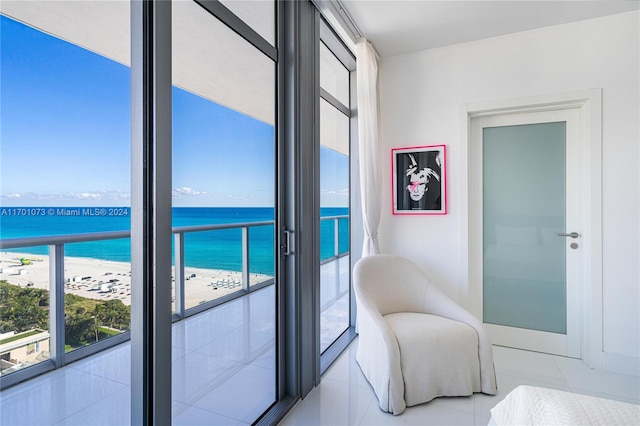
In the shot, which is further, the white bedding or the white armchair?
the white armchair

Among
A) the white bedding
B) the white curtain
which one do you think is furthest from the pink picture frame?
the white bedding

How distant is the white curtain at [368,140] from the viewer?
2782 mm

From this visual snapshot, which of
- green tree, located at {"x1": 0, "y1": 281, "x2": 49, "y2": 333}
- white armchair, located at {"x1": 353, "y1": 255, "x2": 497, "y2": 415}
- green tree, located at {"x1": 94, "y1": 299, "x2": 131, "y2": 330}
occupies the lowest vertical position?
white armchair, located at {"x1": 353, "y1": 255, "x2": 497, "y2": 415}

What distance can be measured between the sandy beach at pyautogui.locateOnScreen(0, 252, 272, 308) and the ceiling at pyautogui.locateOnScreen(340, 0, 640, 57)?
2.11 meters

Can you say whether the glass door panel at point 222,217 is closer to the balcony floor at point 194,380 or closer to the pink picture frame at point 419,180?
the balcony floor at point 194,380

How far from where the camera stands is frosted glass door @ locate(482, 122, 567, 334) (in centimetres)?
276

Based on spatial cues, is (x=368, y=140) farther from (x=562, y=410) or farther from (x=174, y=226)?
(x=562, y=410)

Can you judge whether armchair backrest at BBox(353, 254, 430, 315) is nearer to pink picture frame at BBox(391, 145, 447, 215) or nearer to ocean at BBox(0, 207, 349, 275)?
pink picture frame at BBox(391, 145, 447, 215)

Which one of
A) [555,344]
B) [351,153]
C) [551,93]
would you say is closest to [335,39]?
[351,153]

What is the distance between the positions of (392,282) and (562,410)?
60.5 inches

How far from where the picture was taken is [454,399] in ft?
6.73

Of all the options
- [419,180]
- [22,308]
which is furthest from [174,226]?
[419,180]

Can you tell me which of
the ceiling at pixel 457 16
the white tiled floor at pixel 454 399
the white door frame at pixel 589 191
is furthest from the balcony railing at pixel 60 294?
the white door frame at pixel 589 191

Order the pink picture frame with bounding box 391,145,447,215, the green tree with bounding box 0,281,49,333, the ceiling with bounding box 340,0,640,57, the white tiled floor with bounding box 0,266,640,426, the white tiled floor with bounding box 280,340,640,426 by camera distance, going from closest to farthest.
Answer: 1. the green tree with bounding box 0,281,49,333
2. the white tiled floor with bounding box 0,266,640,426
3. the white tiled floor with bounding box 280,340,640,426
4. the ceiling with bounding box 340,0,640,57
5. the pink picture frame with bounding box 391,145,447,215
